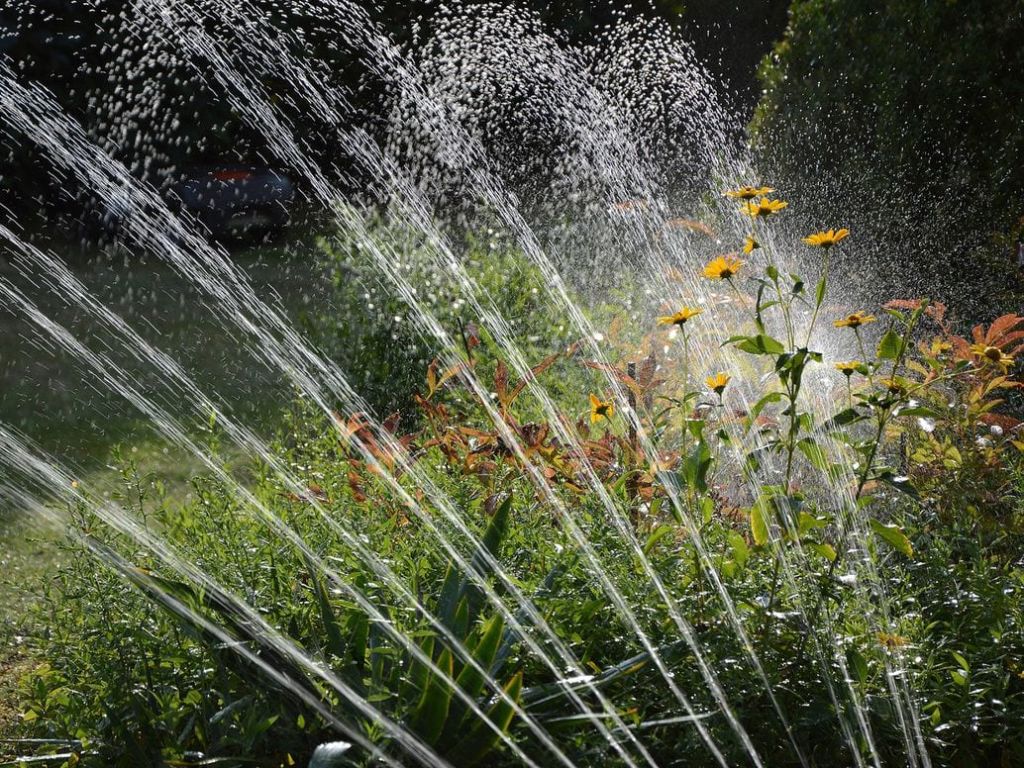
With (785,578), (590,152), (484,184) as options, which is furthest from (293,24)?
(785,578)

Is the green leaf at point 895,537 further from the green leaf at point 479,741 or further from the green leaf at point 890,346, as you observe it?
the green leaf at point 479,741

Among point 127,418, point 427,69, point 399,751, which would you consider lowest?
point 399,751

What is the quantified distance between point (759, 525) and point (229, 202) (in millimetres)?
8574

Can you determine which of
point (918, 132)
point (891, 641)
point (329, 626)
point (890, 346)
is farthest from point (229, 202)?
point (891, 641)

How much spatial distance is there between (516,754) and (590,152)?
7.91 meters

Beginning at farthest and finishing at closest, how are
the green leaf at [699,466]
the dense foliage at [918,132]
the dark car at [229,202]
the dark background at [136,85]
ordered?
1. the dark car at [229,202]
2. the dark background at [136,85]
3. the dense foliage at [918,132]
4. the green leaf at [699,466]

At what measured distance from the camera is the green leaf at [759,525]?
209 centimetres

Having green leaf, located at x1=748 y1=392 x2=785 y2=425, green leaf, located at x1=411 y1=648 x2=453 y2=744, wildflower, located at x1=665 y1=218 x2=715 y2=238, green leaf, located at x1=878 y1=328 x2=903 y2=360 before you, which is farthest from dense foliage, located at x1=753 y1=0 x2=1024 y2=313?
green leaf, located at x1=411 y1=648 x2=453 y2=744

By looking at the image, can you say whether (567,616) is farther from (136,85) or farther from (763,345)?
(136,85)

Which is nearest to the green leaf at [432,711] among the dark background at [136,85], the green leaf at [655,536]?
the green leaf at [655,536]

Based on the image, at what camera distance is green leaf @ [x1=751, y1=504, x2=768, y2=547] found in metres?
2.09

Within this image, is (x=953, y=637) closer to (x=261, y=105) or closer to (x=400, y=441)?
(x=400, y=441)

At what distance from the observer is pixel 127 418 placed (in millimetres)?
5344

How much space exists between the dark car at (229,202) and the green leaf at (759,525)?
8.47 metres
